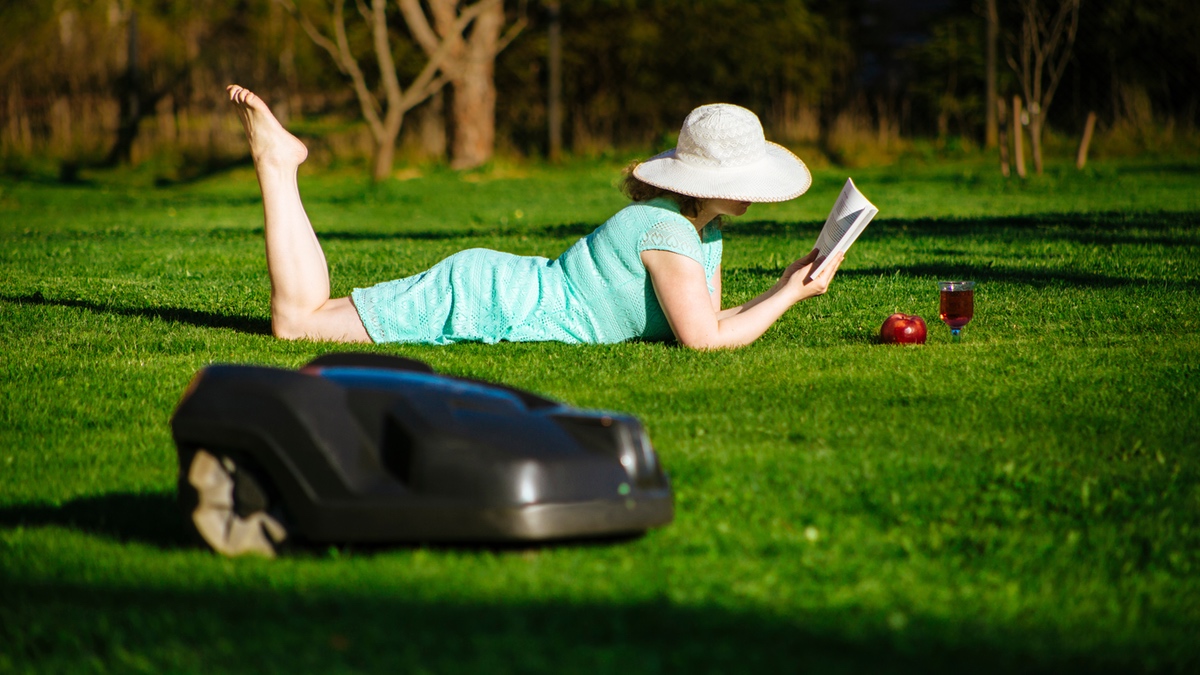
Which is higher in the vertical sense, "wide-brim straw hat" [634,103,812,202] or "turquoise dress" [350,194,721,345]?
"wide-brim straw hat" [634,103,812,202]

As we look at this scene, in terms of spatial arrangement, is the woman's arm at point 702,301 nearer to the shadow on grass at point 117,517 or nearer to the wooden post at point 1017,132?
the shadow on grass at point 117,517

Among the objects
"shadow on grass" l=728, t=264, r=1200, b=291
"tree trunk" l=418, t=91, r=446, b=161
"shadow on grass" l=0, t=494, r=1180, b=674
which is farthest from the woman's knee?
"tree trunk" l=418, t=91, r=446, b=161

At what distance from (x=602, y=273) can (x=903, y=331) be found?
138 centimetres

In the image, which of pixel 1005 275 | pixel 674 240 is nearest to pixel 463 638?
pixel 674 240

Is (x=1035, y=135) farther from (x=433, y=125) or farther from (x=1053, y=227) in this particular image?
(x=433, y=125)

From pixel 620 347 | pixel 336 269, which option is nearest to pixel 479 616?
pixel 620 347

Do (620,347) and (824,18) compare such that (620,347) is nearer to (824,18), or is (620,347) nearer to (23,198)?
(23,198)

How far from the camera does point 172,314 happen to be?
670 cm

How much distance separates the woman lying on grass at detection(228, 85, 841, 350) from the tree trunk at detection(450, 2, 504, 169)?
17.4 m

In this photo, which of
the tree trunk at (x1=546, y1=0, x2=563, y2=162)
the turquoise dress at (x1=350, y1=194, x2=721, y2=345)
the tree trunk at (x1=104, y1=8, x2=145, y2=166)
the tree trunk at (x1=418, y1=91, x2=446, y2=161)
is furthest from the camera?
the tree trunk at (x1=418, y1=91, x2=446, y2=161)

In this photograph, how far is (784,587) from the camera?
2770 mm

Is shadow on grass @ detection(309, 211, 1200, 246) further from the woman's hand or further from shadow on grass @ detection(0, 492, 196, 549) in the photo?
shadow on grass @ detection(0, 492, 196, 549)

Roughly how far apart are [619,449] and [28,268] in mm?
7018

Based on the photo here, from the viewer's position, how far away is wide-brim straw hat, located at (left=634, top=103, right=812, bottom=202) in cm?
531
